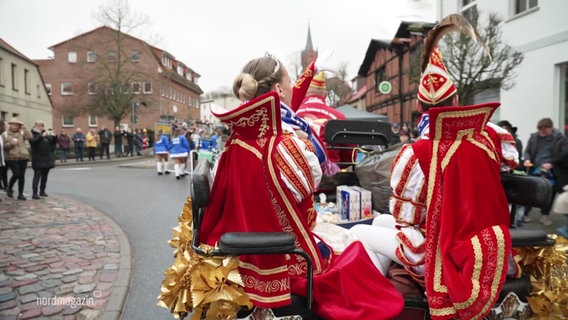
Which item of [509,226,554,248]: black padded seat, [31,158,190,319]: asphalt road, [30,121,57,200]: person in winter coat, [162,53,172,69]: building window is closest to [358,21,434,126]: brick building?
[31,158,190,319]: asphalt road

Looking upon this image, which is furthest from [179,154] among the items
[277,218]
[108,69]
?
[108,69]

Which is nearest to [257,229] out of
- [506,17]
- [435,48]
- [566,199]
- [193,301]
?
[193,301]

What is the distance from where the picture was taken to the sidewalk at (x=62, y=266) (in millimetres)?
3496

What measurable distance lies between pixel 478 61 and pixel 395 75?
15097mm

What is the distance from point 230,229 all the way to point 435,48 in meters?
1.52

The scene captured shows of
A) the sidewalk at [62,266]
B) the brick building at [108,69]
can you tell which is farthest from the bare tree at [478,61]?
the brick building at [108,69]

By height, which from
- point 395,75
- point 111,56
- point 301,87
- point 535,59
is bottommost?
point 301,87

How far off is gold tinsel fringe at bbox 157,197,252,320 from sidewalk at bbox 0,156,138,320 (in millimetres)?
1754

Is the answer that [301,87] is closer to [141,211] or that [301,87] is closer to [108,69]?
[141,211]

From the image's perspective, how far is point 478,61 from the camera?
1056 centimetres

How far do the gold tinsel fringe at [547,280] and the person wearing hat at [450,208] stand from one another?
0.96ft

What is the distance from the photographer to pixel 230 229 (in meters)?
2.10

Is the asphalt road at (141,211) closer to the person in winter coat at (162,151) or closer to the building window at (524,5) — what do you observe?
the person in winter coat at (162,151)

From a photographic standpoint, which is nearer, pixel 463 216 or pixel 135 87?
pixel 463 216
